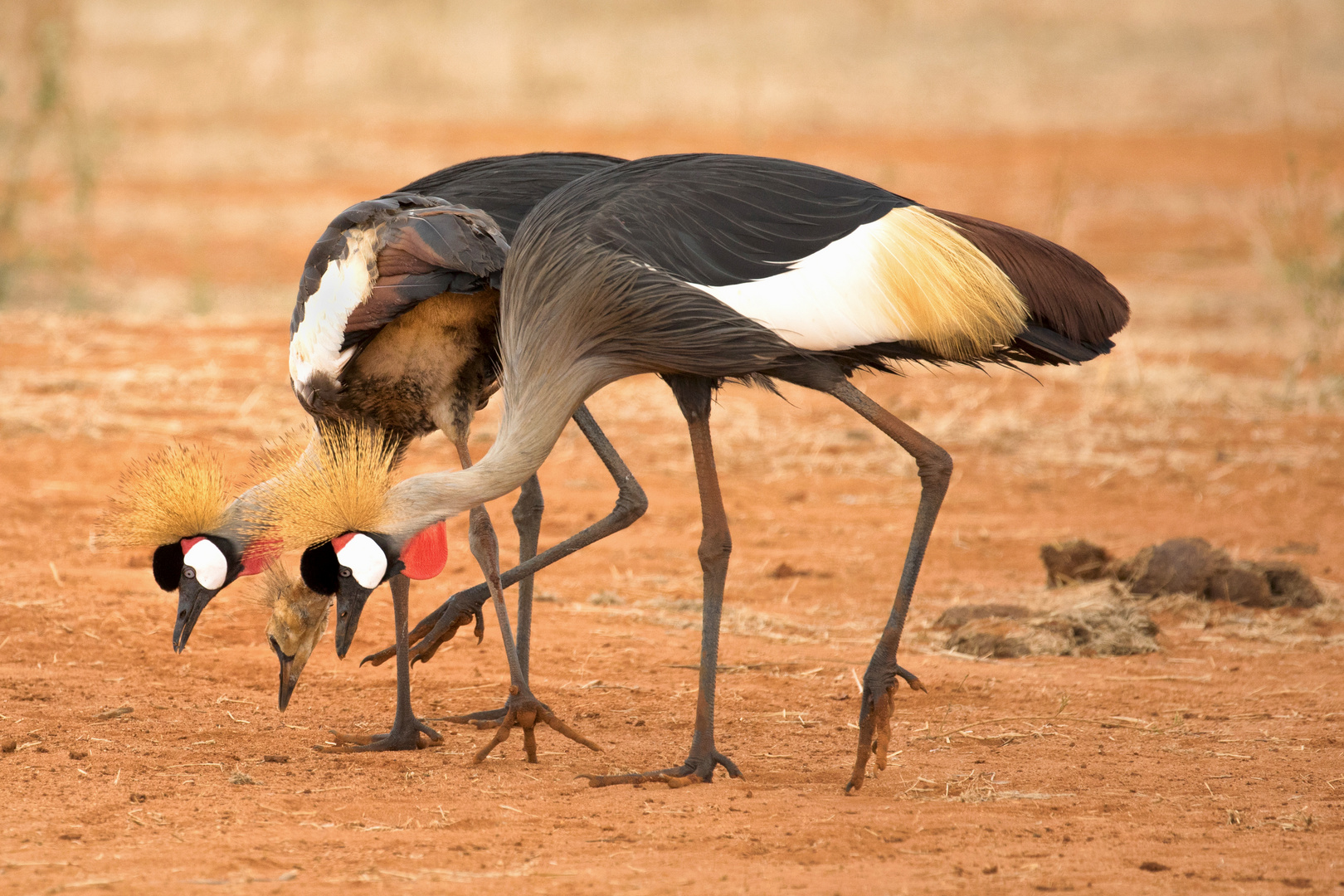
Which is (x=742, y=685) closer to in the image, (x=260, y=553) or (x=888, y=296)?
(x=260, y=553)

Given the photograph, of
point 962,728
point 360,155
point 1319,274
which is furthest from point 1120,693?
point 360,155

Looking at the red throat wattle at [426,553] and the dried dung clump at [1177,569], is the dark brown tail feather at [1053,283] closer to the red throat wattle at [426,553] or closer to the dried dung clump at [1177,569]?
the red throat wattle at [426,553]

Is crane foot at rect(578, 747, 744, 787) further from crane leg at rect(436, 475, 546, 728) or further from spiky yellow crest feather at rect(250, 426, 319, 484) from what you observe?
spiky yellow crest feather at rect(250, 426, 319, 484)

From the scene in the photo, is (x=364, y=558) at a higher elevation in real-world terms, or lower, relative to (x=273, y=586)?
higher

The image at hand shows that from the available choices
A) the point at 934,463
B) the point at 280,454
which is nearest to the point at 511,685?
the point at 280,454

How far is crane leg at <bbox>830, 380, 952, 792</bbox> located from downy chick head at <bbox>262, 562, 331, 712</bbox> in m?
Answer: 1.77

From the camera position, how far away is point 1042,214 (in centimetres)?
1862

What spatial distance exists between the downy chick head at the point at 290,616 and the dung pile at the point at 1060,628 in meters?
2.75

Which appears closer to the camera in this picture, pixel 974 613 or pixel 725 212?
pixel 725 212

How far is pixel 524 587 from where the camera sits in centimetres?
522

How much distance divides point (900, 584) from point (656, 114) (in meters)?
21.8

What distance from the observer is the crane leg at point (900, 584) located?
13.5 ft

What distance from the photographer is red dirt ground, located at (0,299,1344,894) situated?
12.1ft

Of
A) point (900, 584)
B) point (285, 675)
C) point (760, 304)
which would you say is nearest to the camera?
point (760, 304)
